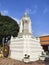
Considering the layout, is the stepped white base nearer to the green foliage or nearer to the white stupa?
the white stupa

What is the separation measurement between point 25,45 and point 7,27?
812 centimetres

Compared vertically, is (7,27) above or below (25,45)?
above

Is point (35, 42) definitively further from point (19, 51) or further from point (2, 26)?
point (2, 26)

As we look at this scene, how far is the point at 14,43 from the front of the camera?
21.0 meters

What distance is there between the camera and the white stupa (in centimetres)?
1912

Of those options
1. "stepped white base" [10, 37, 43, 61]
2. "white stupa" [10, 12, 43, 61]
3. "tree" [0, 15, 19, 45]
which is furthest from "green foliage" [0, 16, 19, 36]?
"stepped white base" [10, 37, 43, 61]

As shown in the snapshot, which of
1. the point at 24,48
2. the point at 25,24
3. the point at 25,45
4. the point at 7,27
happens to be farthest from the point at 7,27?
the point at 24,48

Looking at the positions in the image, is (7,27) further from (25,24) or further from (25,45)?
(25,45)

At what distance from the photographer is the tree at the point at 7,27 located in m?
25.8

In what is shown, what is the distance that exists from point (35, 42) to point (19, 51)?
2.88 metres

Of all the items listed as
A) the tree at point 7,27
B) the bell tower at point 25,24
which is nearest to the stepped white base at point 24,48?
the bell tower at point 25,24

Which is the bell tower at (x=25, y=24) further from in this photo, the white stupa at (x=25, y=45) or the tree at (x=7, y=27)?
the tree at (x=7, y=27)

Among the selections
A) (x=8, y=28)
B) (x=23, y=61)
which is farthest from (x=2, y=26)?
(x=23, y=61)

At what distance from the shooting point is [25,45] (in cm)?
1919
